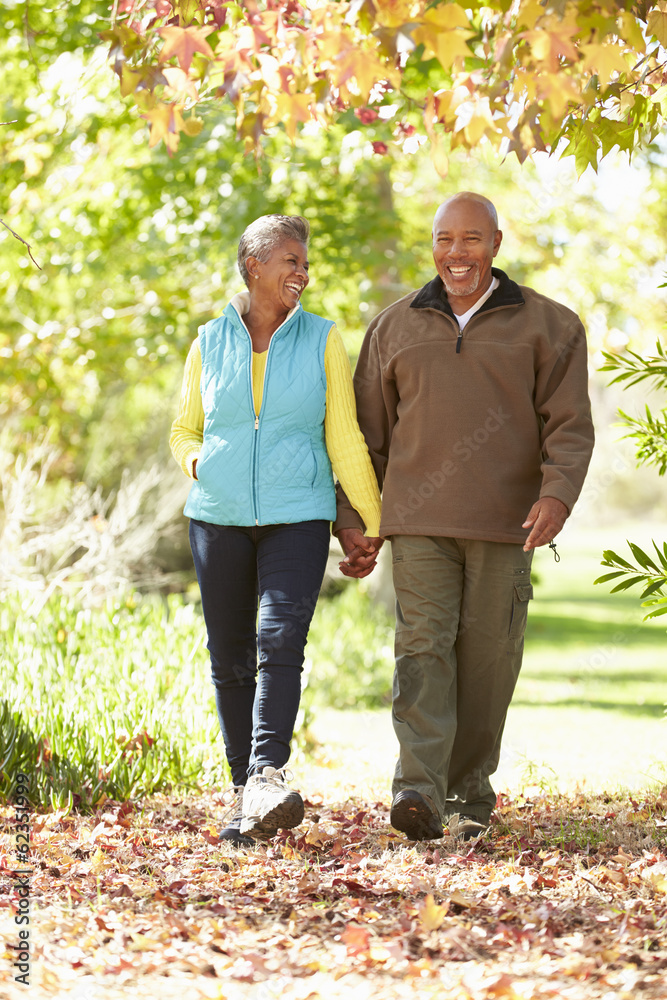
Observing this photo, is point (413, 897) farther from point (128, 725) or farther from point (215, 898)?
point (128, 725)

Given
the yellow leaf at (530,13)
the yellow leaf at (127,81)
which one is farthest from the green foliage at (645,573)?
the yellow leaf at (127,81)

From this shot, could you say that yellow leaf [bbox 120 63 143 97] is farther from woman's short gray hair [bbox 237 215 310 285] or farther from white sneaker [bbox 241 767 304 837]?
white sneaker [bbox 241 767 304 837]

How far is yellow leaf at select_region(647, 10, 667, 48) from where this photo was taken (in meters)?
2.83

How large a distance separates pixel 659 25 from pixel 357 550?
1949 millimetres

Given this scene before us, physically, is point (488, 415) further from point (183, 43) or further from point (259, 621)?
point (183, 43)

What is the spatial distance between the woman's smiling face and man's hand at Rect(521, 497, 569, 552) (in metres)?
1.11

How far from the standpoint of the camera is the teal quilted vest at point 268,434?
357cm

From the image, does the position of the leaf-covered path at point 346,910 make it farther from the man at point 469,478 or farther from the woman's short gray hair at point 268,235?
the woman's short gray hair at point 268,235

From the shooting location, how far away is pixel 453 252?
3701 millimetres

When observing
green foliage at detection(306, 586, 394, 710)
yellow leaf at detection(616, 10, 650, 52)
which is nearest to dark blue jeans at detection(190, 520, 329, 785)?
yellow leaf at detection(616, 10, 650, 52)

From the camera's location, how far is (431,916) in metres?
2.70

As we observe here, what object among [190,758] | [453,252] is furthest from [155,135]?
[190,758]

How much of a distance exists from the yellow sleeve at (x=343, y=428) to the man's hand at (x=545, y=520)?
0.62 m

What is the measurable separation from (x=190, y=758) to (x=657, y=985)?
263 cm
